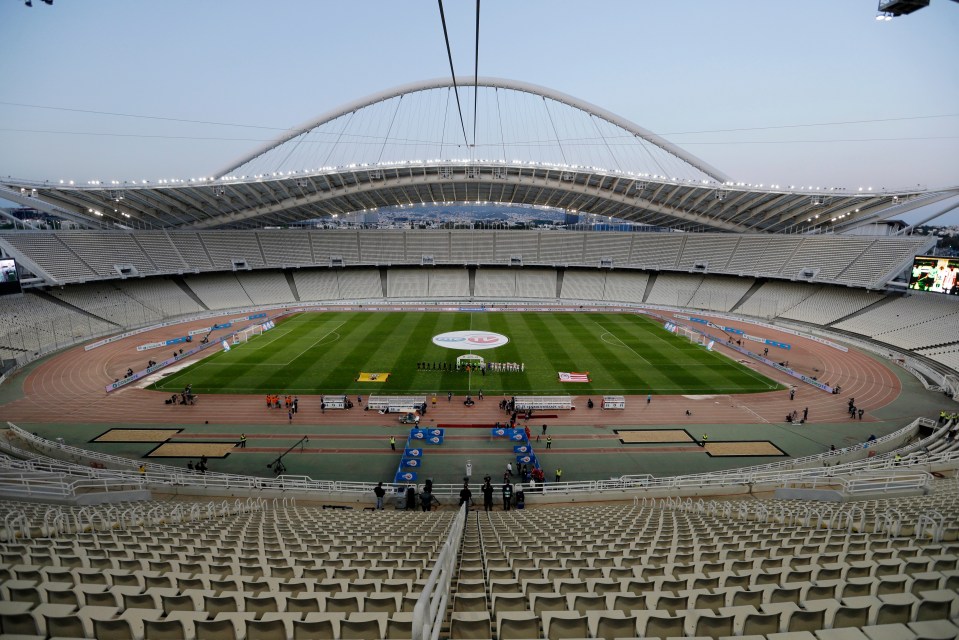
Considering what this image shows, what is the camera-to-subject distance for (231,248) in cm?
6334

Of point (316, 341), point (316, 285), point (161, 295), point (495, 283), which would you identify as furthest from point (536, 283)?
point (161, 295)

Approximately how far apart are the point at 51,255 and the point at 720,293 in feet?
249

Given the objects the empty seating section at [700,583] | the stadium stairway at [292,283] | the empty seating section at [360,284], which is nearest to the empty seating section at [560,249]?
the empty seating section at [360,284]

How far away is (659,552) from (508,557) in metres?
2.61

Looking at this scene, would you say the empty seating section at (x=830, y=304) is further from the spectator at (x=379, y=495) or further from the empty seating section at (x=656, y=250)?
the spectator at (x=379, y=495)

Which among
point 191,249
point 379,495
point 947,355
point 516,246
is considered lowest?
point 379,495

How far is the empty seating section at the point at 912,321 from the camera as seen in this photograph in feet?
128

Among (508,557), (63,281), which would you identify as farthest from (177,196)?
(508,557)

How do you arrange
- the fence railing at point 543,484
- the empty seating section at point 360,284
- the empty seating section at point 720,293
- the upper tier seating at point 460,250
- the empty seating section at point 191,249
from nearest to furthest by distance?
1. the fence railing at point 543,484
2. the upper tier seating at point 460,250
3. the empty seating section at point 191,249
4. the empty seating section at point 720,293
5. the empty seating section at point 360,284

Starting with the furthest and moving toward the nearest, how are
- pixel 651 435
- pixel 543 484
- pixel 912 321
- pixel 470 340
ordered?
pixel 912 321 < pixel 470 340 < pixel 651 435 < pixel 543 484

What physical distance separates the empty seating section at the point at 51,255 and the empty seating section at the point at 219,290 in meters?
11.0

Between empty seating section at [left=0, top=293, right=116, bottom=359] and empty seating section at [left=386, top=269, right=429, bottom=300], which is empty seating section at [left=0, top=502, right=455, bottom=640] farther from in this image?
empty seating section at [left=386, top=269, right=429, bottom=300]

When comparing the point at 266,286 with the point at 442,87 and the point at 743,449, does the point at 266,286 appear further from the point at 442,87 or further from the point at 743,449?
the point at 743,449

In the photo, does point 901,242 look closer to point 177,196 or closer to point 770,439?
point 770,439
